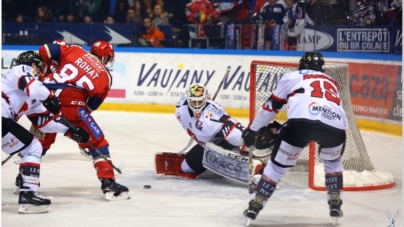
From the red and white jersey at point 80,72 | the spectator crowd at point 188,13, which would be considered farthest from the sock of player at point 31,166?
the spectator crowd at point 188,13

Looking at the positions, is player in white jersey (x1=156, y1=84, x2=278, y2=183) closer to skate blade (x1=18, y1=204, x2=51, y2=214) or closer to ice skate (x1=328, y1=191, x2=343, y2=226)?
ice skate (x1=328, y1=191, x2=343, y2=226)

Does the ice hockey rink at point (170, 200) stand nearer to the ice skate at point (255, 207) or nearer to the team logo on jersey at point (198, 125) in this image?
the ice skate at point (255, 207)

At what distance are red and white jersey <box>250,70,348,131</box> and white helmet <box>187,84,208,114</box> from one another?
4.66ft

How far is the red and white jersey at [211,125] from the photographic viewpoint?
5930 mm

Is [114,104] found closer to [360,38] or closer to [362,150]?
[360,38]

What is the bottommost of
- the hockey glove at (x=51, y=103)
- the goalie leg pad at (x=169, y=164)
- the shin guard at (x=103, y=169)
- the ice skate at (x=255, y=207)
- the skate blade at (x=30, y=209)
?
the goalie leg pad at (x=169, y=164)

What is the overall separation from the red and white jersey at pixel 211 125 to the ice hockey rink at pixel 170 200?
0.36 m

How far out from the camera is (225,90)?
33.5ft

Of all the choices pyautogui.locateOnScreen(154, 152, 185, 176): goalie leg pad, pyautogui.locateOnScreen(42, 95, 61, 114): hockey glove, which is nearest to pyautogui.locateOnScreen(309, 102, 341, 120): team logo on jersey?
pyautogui.locateOnScreen(42, 95, 61, 114): hockey glove

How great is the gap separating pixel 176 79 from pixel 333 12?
230 cm

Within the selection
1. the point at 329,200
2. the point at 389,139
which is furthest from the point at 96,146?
the point at 389,139

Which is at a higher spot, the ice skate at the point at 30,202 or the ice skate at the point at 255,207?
the ice skate at the point at 255,207

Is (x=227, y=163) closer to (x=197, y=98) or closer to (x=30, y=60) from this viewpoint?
(x=197, y=98)

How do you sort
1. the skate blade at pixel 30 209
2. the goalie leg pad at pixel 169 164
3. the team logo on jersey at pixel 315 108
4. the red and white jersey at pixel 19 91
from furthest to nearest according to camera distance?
the goalie leg pad at pixel 169 164
the skate blade at pixel 30 209
the red and white jersey at pixel 19 91
the team logo on jersey at pixel 315 108
